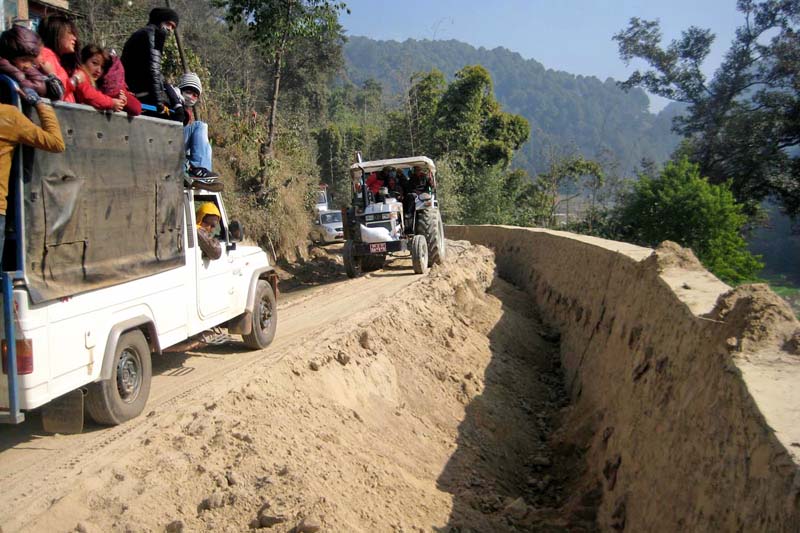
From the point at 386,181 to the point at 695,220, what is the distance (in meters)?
15.7

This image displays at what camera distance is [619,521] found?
17.0ft

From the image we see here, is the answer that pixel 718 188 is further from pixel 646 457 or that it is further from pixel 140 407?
pixel 140 407

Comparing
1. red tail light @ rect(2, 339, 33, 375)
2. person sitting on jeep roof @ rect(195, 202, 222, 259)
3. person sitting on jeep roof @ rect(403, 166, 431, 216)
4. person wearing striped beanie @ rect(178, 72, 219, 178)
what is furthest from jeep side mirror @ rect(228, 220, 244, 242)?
person sitting on jeep roof @ rect(403, 166, 431, 216)

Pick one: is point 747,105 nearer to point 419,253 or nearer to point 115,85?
point 419,253

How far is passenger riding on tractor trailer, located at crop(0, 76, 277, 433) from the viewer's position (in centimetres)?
449

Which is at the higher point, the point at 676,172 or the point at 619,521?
the point at 676,172

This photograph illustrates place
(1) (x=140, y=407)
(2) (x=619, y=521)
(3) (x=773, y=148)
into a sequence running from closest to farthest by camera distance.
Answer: (2) (x=619, y=521)
(1) (x=140, y=407)
(3) (x=773, y=148)

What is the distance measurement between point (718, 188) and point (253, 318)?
23.9 m

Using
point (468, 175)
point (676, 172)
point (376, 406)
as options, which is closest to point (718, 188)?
point (676, 172)

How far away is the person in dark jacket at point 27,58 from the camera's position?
4.77 meters

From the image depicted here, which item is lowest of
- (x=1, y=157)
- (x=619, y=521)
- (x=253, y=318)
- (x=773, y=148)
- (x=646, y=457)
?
(x=619, y=521)

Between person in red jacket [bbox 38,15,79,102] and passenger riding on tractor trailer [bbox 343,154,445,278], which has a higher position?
person in red jacket [bbox 38,15,79,102]

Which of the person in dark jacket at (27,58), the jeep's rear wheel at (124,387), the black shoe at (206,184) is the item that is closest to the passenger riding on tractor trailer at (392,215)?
the black shoe at (206,184)

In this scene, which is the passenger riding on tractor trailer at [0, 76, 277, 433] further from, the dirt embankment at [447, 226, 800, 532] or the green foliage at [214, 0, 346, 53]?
the green foliage at [214, 0, 346, 53]
